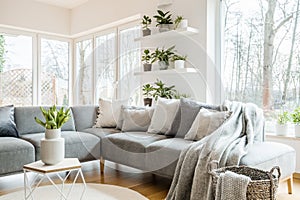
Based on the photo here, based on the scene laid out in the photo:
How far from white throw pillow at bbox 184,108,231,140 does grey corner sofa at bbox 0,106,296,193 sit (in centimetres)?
13

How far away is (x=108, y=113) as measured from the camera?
4.09 m

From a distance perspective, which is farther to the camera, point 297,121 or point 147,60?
point 147,60

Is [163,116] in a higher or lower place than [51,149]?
higher

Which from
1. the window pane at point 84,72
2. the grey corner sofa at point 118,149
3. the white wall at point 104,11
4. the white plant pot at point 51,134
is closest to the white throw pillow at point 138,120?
the grey corner sofa at point 118,149

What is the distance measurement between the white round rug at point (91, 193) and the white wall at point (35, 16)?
399 cm

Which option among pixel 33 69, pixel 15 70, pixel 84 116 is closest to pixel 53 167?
pixel 84 116

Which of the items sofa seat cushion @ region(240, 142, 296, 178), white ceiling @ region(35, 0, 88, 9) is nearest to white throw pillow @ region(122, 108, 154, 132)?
sofa seat cushion @ region(240, 142, 296, 178)

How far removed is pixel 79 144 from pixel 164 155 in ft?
3.79

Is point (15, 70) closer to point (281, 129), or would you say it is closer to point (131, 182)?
point (131, 182)

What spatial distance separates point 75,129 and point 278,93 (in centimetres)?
271

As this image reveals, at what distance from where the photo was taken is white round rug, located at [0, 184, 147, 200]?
266 cm

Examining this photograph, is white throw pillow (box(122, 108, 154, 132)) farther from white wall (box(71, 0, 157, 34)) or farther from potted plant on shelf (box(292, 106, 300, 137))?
white wall (box(71, 0, 157, 34))

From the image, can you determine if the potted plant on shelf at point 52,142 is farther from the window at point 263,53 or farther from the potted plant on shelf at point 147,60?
the window at point 263,53

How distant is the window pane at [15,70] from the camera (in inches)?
228
